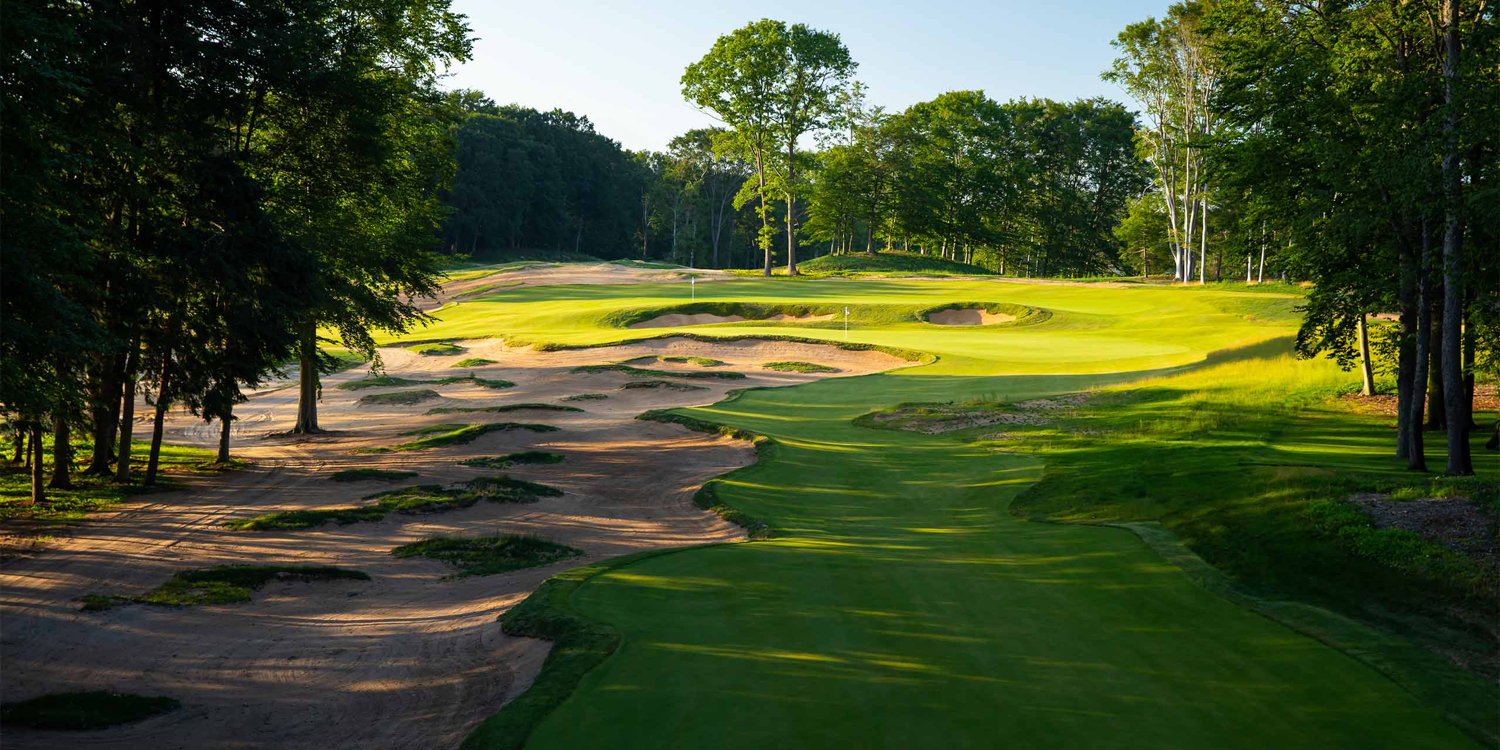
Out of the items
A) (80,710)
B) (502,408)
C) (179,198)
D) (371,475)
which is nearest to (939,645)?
(80,710)

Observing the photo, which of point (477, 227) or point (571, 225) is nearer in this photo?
point (477, 227)

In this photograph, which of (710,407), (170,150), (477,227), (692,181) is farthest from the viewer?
(692,181)

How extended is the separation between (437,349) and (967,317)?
28.4 metres

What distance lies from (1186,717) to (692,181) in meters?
117

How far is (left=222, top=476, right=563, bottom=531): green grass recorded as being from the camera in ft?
53.8

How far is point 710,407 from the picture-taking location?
2888 centimetres

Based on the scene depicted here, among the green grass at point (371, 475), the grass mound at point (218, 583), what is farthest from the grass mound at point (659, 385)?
the grass mound at point (218, 583)

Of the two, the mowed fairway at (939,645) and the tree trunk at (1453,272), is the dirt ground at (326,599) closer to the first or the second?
the mowed fairway at (939,645)

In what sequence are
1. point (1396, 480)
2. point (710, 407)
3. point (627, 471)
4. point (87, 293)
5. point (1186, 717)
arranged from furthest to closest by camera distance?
point (710, 407) < point (627, 471) < point (87, 293) < point (1396, 480) < point (1186, 717)

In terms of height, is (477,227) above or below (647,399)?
above

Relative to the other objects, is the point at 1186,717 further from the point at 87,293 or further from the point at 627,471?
the point at 87,293

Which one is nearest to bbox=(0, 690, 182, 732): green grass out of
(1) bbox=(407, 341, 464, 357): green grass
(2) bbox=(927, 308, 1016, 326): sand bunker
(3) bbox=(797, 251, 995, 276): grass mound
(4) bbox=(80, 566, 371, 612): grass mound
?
(4) bbox=(80, 566, 371, 612): grass mound

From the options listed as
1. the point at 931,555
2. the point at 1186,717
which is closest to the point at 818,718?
the point at 1186,717

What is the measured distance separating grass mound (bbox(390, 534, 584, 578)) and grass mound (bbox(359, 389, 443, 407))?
21001mm
